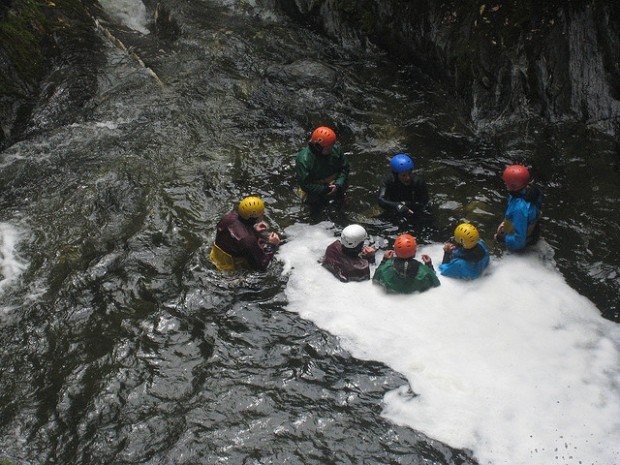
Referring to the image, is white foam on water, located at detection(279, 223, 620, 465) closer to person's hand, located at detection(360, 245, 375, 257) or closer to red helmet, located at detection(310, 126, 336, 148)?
person's hand, located at detection(360, 245, 375, 257)

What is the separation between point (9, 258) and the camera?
8.34 meters

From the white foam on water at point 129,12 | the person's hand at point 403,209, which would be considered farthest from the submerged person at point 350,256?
the white foam on water at point 129,12

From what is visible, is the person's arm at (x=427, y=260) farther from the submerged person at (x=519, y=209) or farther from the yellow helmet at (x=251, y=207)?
the yellow helmet at (x=251, y=207)

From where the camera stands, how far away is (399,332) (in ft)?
23.5

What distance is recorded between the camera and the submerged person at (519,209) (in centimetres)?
728

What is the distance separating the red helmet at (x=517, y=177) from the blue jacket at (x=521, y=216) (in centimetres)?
11

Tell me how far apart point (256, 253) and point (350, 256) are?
1.36 meters

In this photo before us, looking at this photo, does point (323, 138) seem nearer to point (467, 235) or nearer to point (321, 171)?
point (321, 171)

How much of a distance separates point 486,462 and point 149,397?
384 centimetres

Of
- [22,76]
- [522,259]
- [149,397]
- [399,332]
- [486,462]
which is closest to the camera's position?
[486,462]

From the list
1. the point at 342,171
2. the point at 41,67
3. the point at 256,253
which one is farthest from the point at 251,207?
the point at 41,67

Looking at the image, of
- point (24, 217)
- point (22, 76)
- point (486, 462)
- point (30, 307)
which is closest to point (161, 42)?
point (22, 76)

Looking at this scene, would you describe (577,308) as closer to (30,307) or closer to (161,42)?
(30,307)

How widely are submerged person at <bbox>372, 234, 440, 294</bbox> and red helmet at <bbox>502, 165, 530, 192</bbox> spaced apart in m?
1.50
